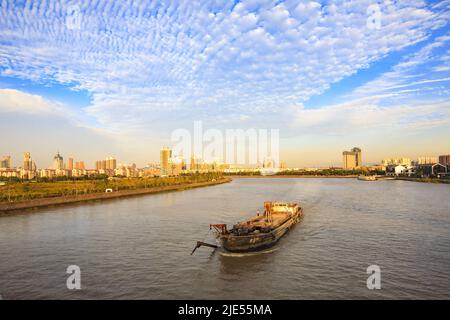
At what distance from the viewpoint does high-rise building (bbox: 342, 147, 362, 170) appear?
178 m

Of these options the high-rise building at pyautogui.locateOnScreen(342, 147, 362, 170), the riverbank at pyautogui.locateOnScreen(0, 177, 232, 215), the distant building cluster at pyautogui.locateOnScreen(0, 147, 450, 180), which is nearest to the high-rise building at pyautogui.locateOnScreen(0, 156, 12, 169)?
the distant building cluster at pyautogui.locateOnScreen(0, 147, 450, 180)

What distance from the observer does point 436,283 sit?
907cm

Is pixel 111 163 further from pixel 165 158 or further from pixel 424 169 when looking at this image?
pixel 424 169

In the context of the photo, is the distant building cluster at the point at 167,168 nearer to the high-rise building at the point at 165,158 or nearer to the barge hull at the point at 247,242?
the high-rise building at the point at 165,158

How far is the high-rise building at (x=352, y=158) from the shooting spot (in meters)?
178

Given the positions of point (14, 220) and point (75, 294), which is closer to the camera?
point (75, 294)

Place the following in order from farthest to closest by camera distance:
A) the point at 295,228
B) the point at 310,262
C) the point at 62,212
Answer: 1. the point at 62,212
2. the point at 295,228
3. the point at 310,262

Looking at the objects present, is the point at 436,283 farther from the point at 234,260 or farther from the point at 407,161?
the point at 407,161

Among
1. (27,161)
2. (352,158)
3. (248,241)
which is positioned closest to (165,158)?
(27,161)

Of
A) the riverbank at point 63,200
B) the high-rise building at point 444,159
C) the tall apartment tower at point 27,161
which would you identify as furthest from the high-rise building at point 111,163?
the high-rise building at point 444,159

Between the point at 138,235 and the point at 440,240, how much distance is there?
1273cm

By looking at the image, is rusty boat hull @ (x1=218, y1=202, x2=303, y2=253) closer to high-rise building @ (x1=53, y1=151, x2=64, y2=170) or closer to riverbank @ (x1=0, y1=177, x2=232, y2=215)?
riverbank @ (x1=0, y1=177, x2=232, y2=215)

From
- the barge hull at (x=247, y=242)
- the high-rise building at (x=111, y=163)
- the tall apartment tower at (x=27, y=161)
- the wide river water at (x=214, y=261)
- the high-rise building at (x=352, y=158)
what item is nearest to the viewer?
the wide river water at (x=214, y=261)
